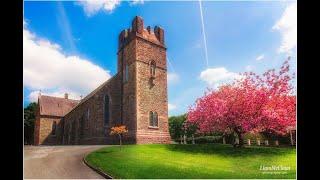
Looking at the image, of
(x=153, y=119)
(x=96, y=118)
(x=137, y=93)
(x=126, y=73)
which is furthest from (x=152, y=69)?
(x=96, y=118)

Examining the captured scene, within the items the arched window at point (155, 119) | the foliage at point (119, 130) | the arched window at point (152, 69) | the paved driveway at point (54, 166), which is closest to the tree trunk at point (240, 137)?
the arched window at point (155, 119)

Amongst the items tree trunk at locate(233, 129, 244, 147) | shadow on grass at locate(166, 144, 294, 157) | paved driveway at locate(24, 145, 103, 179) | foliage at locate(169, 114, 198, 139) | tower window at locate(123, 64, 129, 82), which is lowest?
paved driveway at locate(24, 145, 103, 179)

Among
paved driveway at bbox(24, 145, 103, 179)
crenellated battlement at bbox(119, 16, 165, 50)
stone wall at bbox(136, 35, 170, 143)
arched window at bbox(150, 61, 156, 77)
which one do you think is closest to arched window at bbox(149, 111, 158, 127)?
stone wall at bbox(136, 35, 170, 143)

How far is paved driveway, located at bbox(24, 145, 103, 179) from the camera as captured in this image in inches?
414

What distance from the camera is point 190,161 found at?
1183 centimetres

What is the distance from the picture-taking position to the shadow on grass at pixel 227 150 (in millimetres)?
12555

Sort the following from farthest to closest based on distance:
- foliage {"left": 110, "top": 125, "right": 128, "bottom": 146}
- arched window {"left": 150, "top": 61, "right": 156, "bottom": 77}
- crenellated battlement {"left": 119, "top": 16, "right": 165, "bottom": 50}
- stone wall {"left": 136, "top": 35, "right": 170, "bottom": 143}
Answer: arched window {"left": 150, "top": 61, "right": 156, "bottom": 77}, foliage {"left": 110, "top": 125, "right": 128, "bottom": 146}, stone wall {"left": 136, "top": 35, "right": 170, "bottom": 143}, crenellated battlement {"left": 119, "top": 16, "right": 165, "bottom": 50}

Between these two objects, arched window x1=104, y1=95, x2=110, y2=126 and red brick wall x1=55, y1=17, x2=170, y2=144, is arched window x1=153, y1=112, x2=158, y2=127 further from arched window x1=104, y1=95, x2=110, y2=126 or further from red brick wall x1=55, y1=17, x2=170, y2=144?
arched window x1=104, y1=95, x2=110, y2=126

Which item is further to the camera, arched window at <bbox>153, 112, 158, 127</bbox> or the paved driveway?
arched window at <bbox>153, 112, 158, 127</bbox>

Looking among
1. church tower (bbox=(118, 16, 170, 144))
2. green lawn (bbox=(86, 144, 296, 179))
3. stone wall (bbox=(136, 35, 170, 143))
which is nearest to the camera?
green lawn (bbox=(86, 144, 296, 179))

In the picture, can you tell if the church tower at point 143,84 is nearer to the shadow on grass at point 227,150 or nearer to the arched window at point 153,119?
the arched window at point 153,119

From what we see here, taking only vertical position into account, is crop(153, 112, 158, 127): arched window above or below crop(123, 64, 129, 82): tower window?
below

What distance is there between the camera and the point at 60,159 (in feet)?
39.5

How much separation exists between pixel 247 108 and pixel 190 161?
12.7ft
